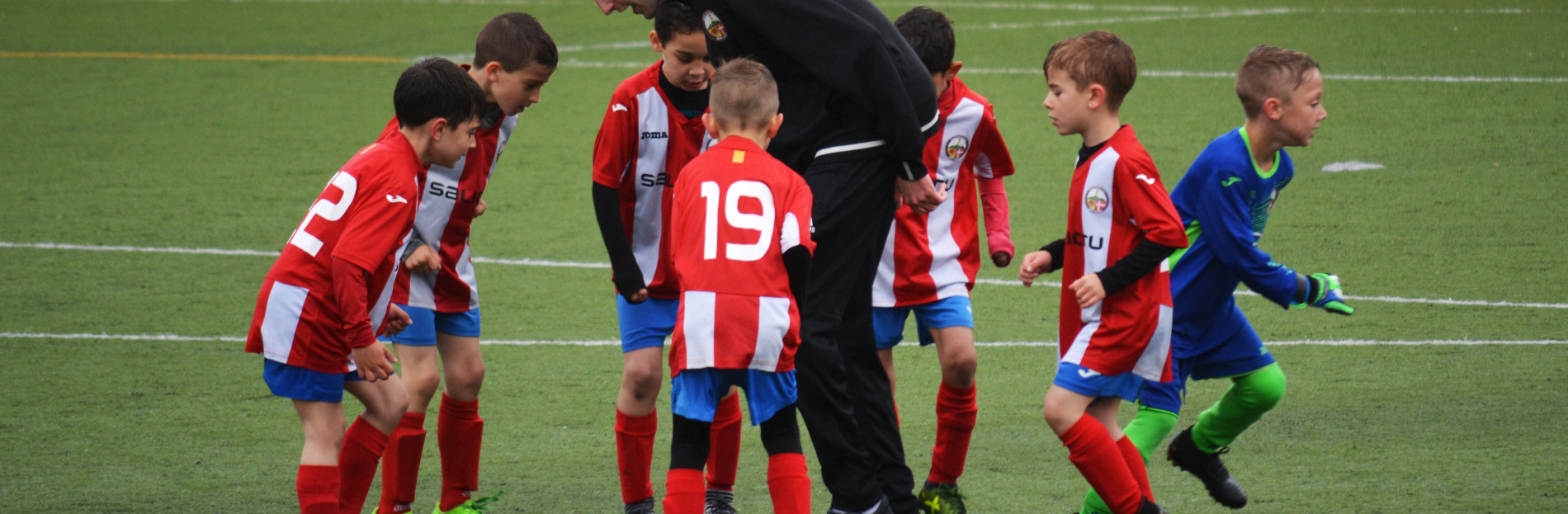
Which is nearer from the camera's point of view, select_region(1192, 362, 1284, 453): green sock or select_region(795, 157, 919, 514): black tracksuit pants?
select_region(795, 157, 919, 514): black tracksuit pants

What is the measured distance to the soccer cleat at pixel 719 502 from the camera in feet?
13.9

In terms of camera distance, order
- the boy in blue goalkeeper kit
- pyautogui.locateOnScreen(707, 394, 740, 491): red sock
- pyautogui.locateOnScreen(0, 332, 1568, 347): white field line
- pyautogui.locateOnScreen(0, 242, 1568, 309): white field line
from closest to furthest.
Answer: the boy in blue goalkeeper kit → pyautogui.locateOnScreen(707, 394, 740, 491): red sock → pyautogui.locateOnScreen(0, 332, 1568, 347): white field line → pyautogui.locateOnScreen(0, 242, 1568, 309): white field line

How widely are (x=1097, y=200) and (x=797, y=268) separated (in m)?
0.89

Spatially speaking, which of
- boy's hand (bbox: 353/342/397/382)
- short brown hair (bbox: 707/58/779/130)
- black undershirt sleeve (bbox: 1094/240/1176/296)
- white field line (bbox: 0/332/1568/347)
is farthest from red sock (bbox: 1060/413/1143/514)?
white field line (bbox: 0/332/1568/347)

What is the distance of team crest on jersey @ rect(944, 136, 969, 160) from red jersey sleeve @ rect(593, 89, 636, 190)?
103 centimetres

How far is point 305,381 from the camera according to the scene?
385cm

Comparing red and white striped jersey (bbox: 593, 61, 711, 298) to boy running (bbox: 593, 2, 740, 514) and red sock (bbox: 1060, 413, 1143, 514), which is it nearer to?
boy running (bbox: 593, 2, 740, 514)

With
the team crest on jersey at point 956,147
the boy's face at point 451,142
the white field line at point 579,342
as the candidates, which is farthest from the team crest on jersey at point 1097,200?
the white field line at point 579,342

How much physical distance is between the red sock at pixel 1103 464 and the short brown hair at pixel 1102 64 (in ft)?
2.87

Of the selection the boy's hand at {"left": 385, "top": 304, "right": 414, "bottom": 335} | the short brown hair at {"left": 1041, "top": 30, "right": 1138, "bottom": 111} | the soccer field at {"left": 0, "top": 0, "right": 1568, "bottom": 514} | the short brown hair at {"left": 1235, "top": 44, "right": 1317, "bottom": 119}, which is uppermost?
the short brown hair at {"left": 1041, "top": 30, "right": 1138, "bottom": 111}

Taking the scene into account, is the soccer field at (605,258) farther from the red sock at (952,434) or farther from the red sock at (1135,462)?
the red sock at (1135,462)

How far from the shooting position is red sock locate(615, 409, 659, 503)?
4.27 m

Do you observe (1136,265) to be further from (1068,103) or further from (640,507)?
(640,507)

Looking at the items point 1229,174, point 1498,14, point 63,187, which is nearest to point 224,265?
point 63,187
